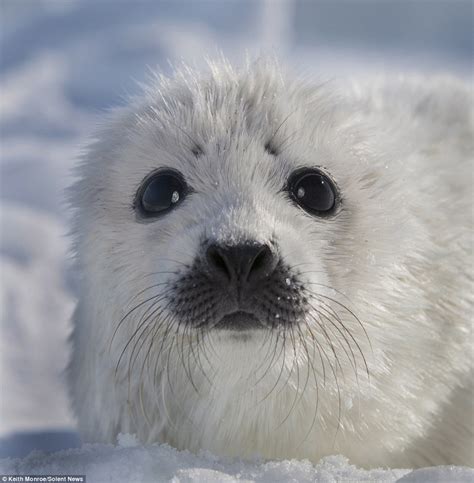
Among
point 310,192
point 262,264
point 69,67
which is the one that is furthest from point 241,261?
point 69,67

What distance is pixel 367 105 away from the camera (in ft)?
12.4

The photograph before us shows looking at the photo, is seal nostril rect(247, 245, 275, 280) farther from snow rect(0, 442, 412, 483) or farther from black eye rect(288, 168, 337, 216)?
snow rect(0, 442, 412, 483)

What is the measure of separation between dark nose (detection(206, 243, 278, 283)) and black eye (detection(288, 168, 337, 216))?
0.39m

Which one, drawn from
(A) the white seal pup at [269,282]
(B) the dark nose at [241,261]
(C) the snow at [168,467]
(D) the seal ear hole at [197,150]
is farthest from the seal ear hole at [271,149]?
(C) the snow at [168,467]

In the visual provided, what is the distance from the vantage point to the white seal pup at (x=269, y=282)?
2.55 meters

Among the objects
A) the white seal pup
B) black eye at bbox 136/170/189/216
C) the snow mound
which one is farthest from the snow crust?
black eye at bbox 136/170/189/216

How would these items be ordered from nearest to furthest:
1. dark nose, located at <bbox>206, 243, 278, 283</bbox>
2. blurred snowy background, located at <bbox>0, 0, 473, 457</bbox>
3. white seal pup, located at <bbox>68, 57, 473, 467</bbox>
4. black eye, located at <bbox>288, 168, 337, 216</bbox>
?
dark nose, located at <bbox>206, 243, 278, 283</bbox>, white seal pup, located at <bbox>68, 57, 473, 467</bbox>, black eye, located at <bbox>288, 168, 337, 216</bbox>, blurred snowy background, located at <bbox>0, 0, 473, 457</bbox>

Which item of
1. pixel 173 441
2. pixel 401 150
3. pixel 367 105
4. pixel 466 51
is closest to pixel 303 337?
pixel 173 441

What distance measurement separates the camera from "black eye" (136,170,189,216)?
2.79 meters

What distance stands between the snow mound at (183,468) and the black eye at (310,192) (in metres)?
0.76

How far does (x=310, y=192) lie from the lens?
2789 mm

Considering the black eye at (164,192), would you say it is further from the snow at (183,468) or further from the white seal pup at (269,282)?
the snow at (183,468)

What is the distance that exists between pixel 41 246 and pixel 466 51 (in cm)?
670

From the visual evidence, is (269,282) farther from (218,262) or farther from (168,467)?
(168,467)
